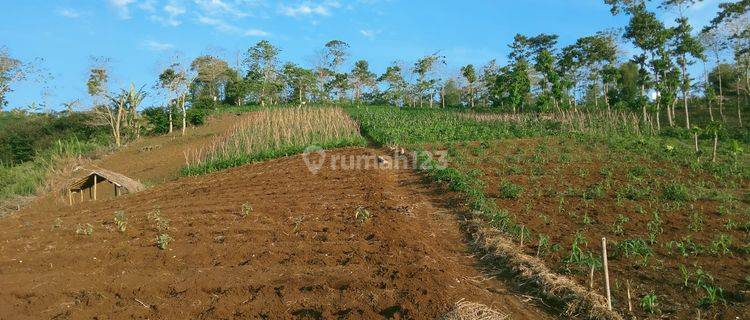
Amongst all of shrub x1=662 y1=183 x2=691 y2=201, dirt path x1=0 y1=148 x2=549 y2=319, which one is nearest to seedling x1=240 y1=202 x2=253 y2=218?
dirt path x1=0 y1=148 x2=549 y2=319

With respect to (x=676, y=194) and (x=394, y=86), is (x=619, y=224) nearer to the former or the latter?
(x=676, y=194)

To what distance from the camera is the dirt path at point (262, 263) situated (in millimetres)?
5398

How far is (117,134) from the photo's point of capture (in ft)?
96.0

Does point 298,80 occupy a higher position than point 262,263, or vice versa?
point 298,80

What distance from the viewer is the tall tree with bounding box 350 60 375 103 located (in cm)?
4403

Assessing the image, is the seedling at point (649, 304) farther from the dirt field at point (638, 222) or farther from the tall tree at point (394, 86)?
the tall tree at point (394, 86)

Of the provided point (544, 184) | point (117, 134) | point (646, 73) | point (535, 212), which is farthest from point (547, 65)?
point (117, 134)

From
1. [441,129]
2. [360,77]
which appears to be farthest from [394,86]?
[441,129]

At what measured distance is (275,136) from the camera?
1969cm

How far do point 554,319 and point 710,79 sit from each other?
3598 cm

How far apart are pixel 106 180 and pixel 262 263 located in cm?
1111

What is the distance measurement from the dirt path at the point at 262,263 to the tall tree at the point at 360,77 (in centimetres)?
3415

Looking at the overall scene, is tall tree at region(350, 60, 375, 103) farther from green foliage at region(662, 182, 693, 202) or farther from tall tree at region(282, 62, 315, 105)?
green foliage at region(662, 182, 693, 202)

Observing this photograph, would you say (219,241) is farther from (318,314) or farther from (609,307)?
(609,307)
